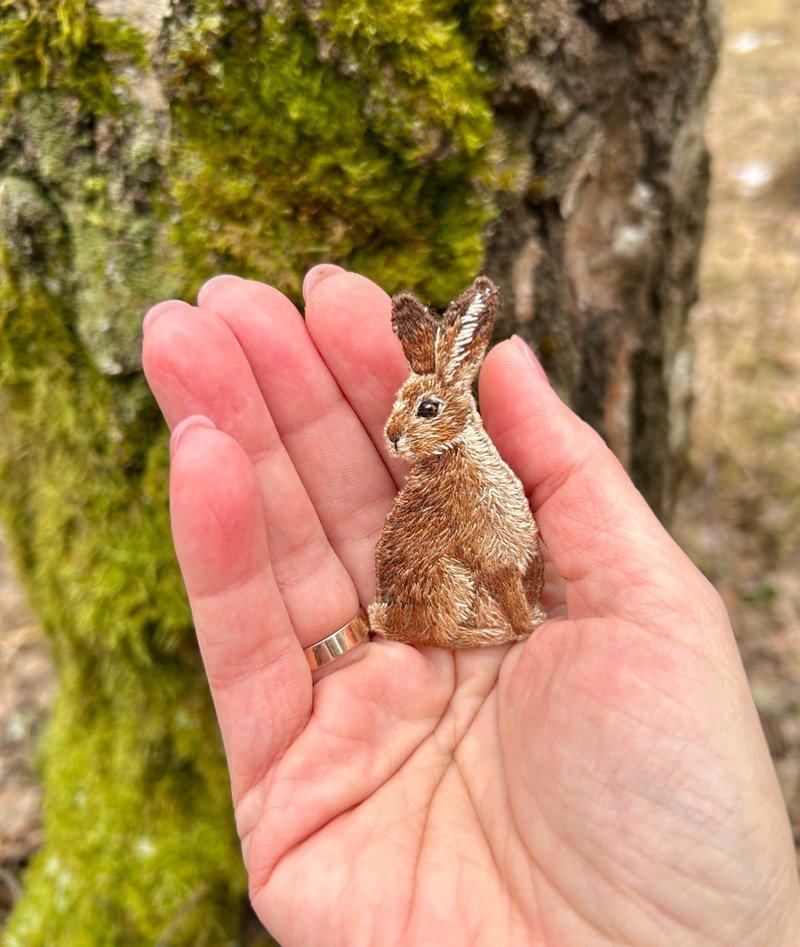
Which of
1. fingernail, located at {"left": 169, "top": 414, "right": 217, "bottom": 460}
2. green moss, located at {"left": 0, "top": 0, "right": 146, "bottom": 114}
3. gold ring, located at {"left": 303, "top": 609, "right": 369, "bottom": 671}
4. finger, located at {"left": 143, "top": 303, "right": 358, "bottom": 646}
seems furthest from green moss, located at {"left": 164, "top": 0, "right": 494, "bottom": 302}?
gold ring, located at {"left": 303, "top": 609, "right": 369, "bottom": 671}

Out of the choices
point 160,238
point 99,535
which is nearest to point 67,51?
point 160,238

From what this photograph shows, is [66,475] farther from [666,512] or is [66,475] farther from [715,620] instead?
[666,512]

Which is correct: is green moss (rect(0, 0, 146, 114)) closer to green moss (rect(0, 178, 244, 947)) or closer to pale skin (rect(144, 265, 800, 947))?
green moss (rect(0, 178, 244, 947))

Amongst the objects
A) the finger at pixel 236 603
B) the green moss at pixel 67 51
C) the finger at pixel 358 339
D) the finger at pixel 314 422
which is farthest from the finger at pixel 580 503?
the green moss at pixel 67 51

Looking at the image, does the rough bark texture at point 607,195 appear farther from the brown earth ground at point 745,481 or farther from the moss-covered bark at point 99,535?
the brown earth ground at point 745,481

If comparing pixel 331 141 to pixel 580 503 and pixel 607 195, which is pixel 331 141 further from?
pixel 580 503

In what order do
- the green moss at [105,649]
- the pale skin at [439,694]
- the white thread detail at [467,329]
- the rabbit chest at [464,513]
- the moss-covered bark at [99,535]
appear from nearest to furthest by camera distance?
the pale skin at [439,694] → the white thread detail at [467,329] → the rabbit chest at [464,513] → the moss-covered bark at [99,535] → the green moss at [105,649]
